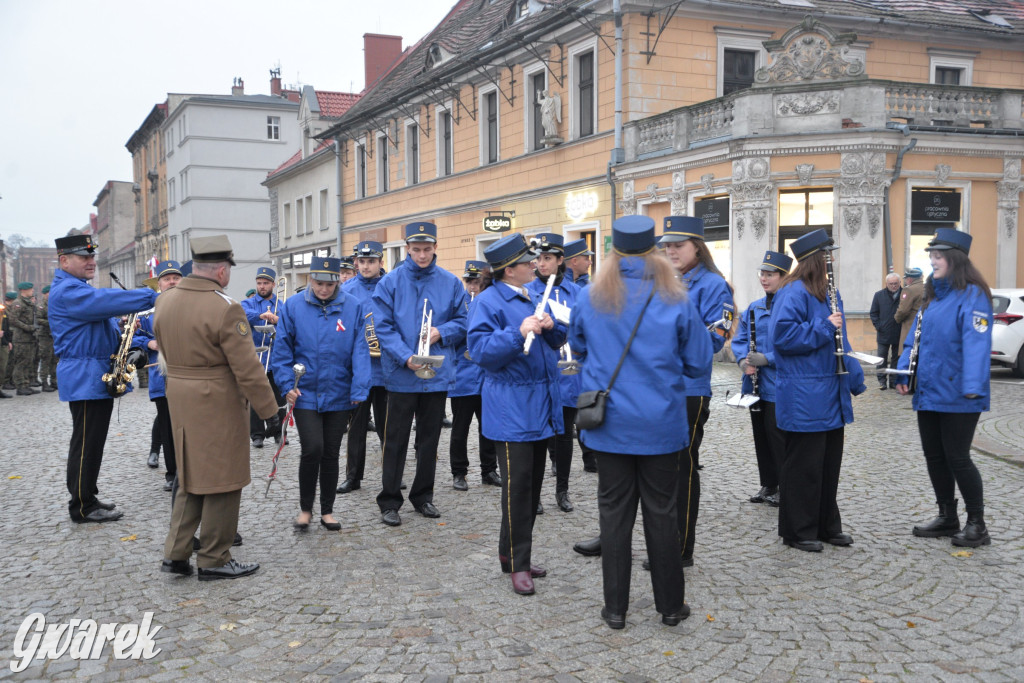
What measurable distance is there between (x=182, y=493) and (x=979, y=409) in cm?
493

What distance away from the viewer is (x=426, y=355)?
6.53m

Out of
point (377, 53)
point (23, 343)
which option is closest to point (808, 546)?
point (23, 343)

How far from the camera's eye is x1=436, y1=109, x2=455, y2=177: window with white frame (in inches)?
1174

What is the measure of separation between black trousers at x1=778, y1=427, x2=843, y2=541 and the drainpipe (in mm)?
14140

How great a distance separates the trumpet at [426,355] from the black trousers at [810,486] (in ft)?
7.85

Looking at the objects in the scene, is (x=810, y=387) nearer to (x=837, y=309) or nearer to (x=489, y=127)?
(x=837, y=309)

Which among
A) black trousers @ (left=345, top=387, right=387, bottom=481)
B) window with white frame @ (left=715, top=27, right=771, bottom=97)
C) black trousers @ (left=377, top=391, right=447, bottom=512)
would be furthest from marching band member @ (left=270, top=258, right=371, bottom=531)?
window with white frame @ (left=715, top=27, right=771, bottom=97)

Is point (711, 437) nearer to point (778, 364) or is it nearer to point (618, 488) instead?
point (778, 364)

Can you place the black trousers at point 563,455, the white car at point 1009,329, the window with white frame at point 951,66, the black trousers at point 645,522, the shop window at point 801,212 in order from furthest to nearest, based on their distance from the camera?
the window with white frame at point 951,66
the shop window at point 801,212
the white car at point 1009,329
the black trousers at point 563,455
the black trousers at point 645,522

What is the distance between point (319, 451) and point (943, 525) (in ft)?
13.9

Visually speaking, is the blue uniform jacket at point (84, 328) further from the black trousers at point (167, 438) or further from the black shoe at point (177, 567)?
the black shoe at point (177, 567)

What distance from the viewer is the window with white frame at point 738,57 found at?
22844 mm

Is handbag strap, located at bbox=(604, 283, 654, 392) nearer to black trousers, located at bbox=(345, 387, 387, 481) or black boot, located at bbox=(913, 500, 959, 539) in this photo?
black boot, located at bbox=(913, 500, 959, 539)

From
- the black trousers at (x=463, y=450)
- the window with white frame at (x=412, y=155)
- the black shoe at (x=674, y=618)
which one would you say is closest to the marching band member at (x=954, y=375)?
the black shoe at (x=674, y=618)
